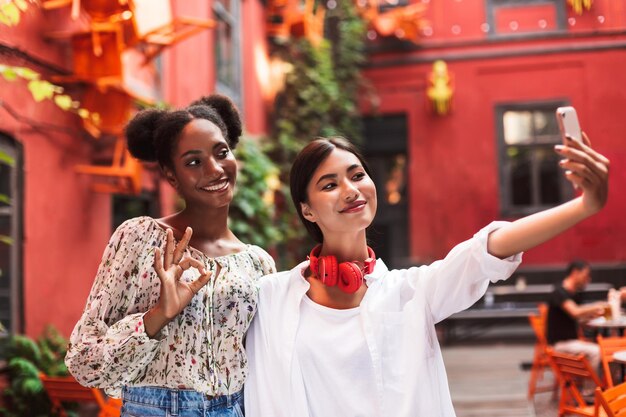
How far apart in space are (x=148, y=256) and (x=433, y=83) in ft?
34.6

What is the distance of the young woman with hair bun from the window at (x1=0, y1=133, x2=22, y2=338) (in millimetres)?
2433

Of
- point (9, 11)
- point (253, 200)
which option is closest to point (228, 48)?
point (253, 200)

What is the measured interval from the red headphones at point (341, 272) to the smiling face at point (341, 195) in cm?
9

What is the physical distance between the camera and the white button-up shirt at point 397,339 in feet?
5.81

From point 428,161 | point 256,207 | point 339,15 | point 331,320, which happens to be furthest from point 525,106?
point 331,320

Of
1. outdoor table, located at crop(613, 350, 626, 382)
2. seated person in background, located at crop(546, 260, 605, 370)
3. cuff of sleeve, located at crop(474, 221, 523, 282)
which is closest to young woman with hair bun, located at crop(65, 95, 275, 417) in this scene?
cuff of sleeve, located at crop(474, 221, 523, 282)

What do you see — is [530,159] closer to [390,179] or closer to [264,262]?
[390,179]

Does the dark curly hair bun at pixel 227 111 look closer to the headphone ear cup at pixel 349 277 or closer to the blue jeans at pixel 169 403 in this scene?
the headphone ear cup at pixel 349 277

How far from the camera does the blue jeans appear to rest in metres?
1.94

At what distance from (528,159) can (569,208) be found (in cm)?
1068

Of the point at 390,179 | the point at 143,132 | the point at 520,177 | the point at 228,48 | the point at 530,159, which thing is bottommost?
the point at 143,132

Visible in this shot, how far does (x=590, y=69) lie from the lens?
11305 millimetres

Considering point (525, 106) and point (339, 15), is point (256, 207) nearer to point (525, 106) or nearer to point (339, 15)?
point (339, 15)

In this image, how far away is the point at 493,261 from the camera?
1.65 meters
